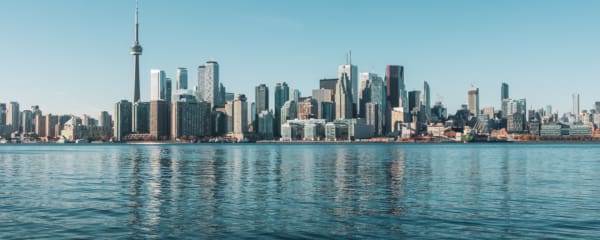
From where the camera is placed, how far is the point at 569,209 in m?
45.4

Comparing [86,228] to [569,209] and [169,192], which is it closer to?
[169,192]

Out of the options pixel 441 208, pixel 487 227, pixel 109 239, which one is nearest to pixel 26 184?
pixel 109 239

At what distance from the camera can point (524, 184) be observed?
217 ft

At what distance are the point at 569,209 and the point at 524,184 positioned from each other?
21.3 meters

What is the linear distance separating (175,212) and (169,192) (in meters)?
14.5

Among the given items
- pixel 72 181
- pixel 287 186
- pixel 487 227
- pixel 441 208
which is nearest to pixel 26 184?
pixel 72 181

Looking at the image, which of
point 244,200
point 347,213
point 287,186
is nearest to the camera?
point 347,213

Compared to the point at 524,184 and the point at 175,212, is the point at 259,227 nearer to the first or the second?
the point at 175,212

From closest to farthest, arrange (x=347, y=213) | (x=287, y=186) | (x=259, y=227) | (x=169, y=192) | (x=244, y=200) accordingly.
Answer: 1. (x=259, y=227)
2. (x=347, y=213)
3. (x=244, y=200)
4. (x=169, y=192)
5. (x=287, y=186)

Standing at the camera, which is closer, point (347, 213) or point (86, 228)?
point (86, 228)

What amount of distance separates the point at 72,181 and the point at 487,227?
Result: 174 ft

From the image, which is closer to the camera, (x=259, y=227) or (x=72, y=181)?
(x=259, y=227)

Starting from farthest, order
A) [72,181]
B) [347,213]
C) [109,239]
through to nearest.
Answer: [72,181] < [347,213] < [109,239]

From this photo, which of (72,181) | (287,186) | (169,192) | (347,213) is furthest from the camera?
(72,181)
